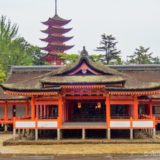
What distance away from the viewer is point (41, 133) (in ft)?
78.5

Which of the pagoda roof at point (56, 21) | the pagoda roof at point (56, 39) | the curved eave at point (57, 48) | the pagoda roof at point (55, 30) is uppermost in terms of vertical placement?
the pagoda roof at point (56, 21)

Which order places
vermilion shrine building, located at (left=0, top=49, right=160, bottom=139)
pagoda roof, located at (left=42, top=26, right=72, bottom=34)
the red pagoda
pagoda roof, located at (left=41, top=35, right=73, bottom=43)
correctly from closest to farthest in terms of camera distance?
vermilion shrine building, located at (left=0, top=49, right=160, bottom=139) < the red pagoda < pagoda roof, located at (left=41, top=35, right=73, bottom=43) < pagoda roof, located at (left=42, top=26, right=72, bottom=34)

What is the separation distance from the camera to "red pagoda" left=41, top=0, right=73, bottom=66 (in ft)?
199

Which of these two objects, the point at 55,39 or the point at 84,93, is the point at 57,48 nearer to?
the point at 55,39

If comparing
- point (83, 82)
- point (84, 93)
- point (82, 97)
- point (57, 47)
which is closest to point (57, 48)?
point (57, 47)

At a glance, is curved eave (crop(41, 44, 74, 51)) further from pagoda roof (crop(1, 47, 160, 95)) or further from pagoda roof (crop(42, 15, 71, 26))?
pagoda roof (crop(1, 47, 160, 95))

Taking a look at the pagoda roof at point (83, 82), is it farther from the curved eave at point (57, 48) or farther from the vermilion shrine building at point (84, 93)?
the curved eave at point (57, 48)

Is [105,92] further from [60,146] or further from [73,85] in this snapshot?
[60,146]

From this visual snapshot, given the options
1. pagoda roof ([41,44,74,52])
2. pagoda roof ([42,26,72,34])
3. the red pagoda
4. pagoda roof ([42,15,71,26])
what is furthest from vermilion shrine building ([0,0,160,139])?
pagoda roof ([42,15,71,26])

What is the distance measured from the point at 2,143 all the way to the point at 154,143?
38.0 ft

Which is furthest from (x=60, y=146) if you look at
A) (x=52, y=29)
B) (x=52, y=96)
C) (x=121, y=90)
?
(x=52, y=29)

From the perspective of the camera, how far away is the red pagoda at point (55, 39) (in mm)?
60750

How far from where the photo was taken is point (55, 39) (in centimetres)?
6181

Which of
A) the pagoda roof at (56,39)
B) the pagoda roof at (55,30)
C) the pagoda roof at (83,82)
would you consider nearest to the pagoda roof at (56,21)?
the pagoda roof at (55,30)
